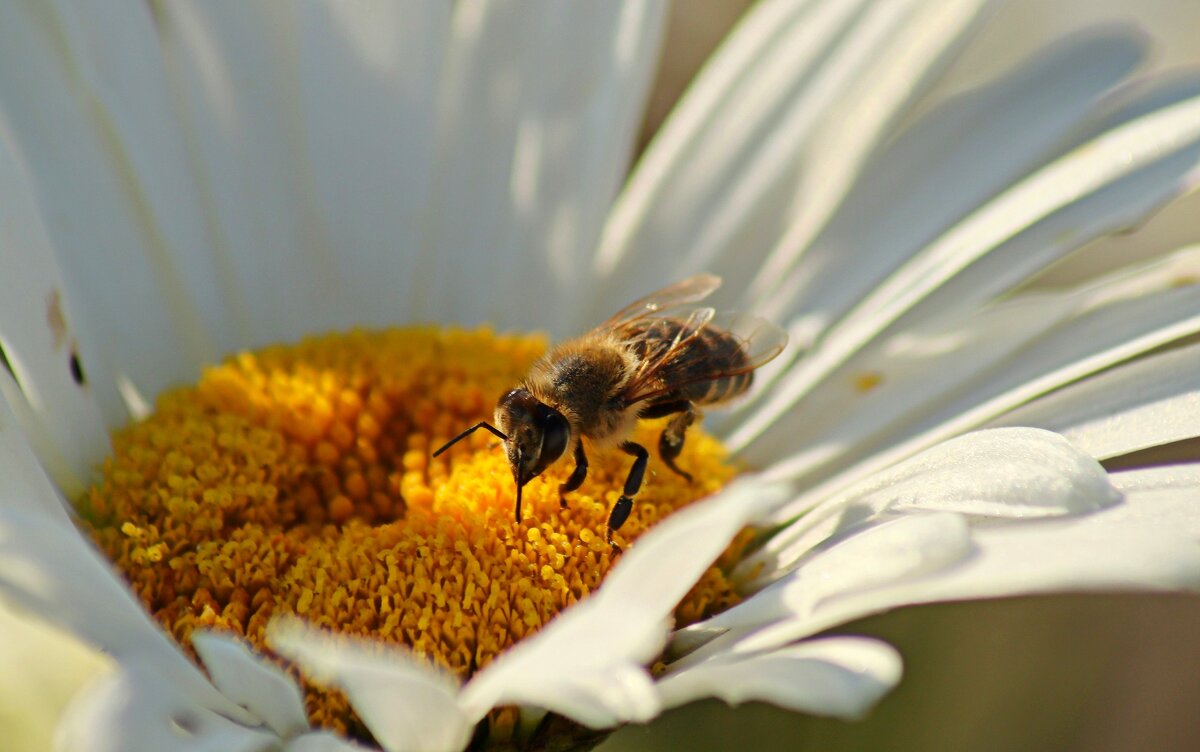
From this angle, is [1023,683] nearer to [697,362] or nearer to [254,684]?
[697,362]

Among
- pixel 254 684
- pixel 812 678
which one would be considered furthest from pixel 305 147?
pixel 812 678

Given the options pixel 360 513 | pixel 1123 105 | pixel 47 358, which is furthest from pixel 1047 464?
pixel 47 358

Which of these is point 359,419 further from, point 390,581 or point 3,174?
point 3,174

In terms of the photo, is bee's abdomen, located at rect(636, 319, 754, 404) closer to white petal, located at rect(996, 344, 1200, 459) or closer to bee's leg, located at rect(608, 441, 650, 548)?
bee's leg, located at rect(608, 441, 650, 548)

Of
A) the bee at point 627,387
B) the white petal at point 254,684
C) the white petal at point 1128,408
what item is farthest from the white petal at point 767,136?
the white petal at point 254,684

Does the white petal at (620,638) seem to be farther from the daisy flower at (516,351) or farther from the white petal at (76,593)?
the white petal at (76,593)

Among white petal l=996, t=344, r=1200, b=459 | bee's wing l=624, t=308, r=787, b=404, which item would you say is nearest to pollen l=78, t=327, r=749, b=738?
bee's wing l=624, t=308, r=787, b=404
